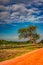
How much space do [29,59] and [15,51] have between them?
0.58 meters

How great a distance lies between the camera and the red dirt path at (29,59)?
5.56 m

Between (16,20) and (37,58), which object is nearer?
(37,58)

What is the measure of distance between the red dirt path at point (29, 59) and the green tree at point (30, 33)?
0.39 m

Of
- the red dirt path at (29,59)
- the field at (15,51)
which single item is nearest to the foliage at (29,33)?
the field at (15,51)

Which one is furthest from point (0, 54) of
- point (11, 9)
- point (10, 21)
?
point (11, 9)

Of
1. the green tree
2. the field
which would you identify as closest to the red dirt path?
the field

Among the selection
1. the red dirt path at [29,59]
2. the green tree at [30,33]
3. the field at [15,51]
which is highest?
the green tree at [30,33]

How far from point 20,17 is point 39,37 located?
94 cm

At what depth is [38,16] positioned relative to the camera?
6312mm

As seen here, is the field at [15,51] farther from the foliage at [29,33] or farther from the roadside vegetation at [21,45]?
the foliage at [29,33]

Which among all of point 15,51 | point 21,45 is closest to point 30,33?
point 21,45

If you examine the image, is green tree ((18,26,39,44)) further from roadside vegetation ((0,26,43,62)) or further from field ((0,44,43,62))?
field ((0,44,43,62))

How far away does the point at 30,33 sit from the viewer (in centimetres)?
591

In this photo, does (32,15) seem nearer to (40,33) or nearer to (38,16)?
(38,16)
